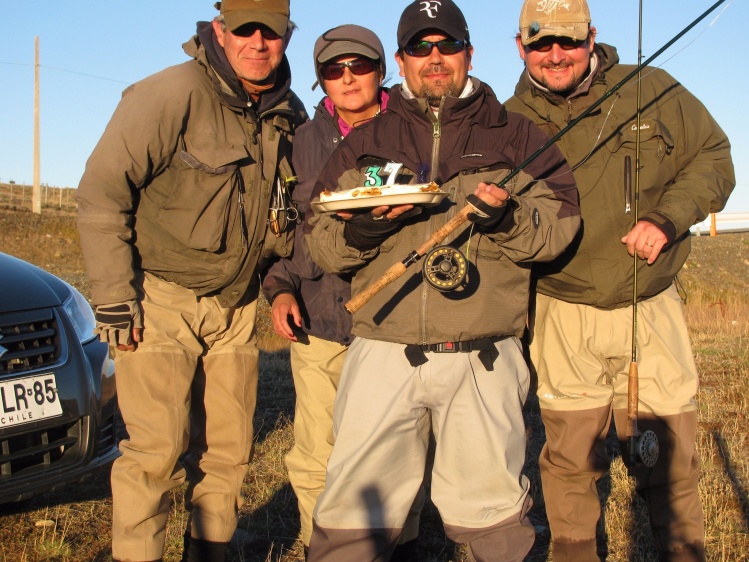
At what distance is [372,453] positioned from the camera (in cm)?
353

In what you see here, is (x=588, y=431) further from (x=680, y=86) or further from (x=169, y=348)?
(x=169, y=348)

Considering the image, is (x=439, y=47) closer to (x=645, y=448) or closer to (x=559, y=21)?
(x=559, y=21)

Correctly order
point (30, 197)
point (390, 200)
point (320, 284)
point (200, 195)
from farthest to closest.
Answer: point (30, 197)
point (320, 284)
point (200, 195)
point (390, 200)

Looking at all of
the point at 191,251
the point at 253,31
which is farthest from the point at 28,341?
the point at 253,31

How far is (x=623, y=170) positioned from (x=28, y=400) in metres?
2.96

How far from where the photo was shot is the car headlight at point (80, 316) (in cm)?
459

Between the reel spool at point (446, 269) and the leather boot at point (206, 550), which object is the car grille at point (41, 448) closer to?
the leather boot at point (206, 550)

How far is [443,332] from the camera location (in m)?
3.46

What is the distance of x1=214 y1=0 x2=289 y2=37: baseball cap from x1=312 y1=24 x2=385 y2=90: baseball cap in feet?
1.05

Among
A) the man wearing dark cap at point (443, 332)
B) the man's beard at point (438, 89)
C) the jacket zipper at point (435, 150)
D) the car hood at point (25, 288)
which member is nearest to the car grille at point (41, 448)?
the car hood at point (25, 288)

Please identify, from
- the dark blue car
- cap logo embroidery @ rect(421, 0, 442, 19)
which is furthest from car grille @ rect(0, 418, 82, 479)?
cap logo embroidery @ rect(421, 0, 442, 19)

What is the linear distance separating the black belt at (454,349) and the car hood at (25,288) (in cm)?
207

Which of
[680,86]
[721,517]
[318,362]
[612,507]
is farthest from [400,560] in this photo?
[680,86]

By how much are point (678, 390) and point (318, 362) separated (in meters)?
1.74
